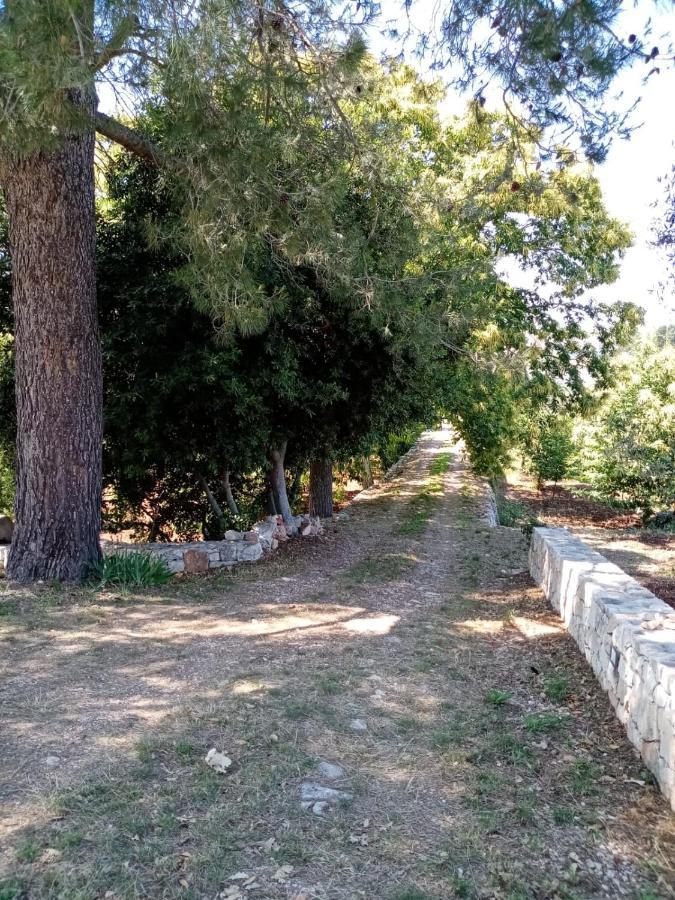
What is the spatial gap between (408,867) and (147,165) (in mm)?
7884

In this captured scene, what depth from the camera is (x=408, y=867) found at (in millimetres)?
2646

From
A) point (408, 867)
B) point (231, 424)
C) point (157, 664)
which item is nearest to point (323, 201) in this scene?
point (231, 424)

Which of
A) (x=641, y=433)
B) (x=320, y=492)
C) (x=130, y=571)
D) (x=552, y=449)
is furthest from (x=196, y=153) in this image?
(x=552, y=449)

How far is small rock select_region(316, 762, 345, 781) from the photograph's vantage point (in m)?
3.30

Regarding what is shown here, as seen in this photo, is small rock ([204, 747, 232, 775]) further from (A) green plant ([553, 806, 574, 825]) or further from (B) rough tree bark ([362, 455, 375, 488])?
(B) rough tree bark ([362, 455, 375, 488])

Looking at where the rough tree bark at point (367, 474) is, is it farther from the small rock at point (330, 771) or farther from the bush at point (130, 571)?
the small rock at point (330, 771)

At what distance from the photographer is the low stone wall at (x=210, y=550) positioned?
309 inches

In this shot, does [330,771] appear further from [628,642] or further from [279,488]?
[279,488]

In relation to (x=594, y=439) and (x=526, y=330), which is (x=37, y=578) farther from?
(x=594, y=439)

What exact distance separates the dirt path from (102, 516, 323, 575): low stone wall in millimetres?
1321

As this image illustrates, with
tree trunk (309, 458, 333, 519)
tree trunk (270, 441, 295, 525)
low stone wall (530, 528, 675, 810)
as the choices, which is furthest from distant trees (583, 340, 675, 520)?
low stone wall (530, 528, 675, 810)

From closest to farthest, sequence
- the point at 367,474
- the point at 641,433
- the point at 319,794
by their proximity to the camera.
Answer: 1. the point at 319,794
2. the point at 641,433
3. the point at 367,474

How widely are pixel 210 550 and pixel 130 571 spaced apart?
4.12 ft

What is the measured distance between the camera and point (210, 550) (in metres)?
8.17
